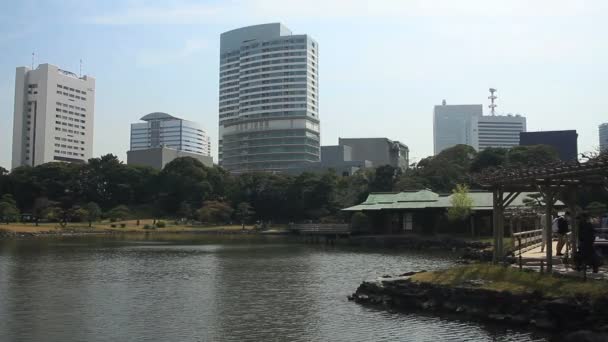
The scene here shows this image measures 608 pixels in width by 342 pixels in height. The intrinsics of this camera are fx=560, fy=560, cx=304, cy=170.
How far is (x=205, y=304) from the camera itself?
21.6 meters

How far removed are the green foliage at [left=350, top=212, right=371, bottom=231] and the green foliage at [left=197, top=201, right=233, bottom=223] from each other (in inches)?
1317

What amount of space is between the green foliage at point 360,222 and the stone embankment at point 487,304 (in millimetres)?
42243

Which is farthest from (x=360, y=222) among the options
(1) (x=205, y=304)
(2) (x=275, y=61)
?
(2) (x=275, y=61)

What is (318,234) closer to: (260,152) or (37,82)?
(260,152)

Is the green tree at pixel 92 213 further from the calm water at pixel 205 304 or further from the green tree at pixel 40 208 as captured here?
the calm water at pixel 205 304

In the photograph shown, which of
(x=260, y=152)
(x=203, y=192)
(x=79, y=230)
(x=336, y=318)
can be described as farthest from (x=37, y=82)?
(x=336, y=318)

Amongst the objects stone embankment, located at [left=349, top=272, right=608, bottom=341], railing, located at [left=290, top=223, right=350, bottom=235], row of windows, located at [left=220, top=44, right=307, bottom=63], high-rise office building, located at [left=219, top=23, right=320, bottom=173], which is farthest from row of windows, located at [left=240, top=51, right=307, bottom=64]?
stone embankment, located at [left=349, top=272, right=608, bottom=341]

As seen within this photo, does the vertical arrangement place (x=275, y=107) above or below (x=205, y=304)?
above

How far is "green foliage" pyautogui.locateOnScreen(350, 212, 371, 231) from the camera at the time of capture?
64.8 m

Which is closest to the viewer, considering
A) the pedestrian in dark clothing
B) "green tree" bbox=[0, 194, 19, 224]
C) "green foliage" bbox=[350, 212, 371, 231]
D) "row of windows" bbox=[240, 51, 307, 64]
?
the pedestrian in dark clothing

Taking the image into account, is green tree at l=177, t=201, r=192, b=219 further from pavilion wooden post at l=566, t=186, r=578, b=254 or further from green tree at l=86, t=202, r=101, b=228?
pavilion wooden post at l=566, t=186, r=578, b=254

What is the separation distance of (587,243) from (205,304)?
13604mm

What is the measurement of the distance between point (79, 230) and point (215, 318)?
70.3m

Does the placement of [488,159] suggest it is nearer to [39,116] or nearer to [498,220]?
[498,220]
